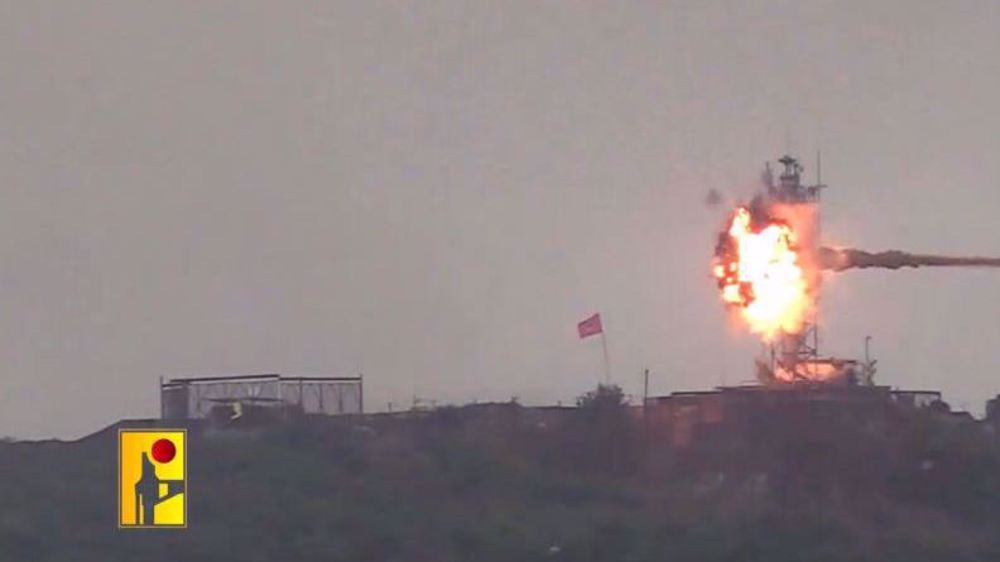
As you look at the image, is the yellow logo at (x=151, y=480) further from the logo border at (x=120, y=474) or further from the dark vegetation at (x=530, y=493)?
the dark vegetation at (x=530, y=493)

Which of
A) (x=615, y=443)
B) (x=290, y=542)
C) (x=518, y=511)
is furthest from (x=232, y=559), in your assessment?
(x=615, y=443)

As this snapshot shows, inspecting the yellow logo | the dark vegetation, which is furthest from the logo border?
the dark vegetation

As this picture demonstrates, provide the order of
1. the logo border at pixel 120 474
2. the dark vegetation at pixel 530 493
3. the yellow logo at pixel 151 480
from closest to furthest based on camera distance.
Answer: the yellow logo at pixel 151 480 → the logo border at pixel 120 474 → the dark vegetation at pixel 530 493

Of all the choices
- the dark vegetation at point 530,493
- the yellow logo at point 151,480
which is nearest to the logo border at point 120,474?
Answer: the yellow logo at point 151,480

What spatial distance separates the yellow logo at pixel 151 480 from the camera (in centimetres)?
8188

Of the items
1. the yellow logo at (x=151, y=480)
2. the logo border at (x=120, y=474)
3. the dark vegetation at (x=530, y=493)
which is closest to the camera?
the yellow logo at (x=151, y=480)

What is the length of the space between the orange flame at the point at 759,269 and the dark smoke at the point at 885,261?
906 millimetres

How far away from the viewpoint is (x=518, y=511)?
302 ft

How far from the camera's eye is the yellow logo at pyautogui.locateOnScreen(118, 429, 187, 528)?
81.9 m

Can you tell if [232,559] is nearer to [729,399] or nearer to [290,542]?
[290,542]

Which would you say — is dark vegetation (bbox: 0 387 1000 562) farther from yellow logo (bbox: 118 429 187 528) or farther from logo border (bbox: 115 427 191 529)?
yellow logo (bbox: 118 429 187 528)

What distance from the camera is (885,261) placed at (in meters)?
84.9

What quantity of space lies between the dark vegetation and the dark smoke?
19.9ft

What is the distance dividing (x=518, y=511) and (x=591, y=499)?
255 centimetres
